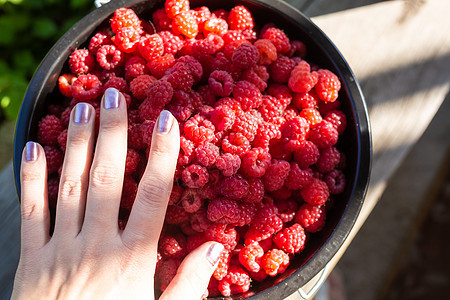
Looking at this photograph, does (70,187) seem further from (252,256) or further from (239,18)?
(239,18)

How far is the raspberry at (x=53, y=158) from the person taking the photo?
101 centimetres

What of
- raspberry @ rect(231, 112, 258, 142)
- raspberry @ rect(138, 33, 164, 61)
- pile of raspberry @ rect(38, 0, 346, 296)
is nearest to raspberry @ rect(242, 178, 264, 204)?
pile of raspberry @ rect(38, 0, 346, 296)

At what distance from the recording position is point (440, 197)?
235cm

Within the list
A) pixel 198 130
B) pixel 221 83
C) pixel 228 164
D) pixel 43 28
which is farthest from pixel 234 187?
pixel 43 28

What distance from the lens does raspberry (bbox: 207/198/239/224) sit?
36.5 inches

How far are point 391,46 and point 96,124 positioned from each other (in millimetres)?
1071

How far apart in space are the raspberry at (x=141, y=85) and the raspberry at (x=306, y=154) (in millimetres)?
414

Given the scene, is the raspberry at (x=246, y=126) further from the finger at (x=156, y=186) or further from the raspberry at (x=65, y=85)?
the raspberry at (x=65, y=85)

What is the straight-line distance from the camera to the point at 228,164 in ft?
3.03

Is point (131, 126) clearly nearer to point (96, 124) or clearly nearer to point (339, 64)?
point (96, 124)

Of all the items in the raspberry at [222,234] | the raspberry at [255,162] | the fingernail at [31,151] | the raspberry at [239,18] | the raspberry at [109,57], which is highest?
the raspberry at [239,18]

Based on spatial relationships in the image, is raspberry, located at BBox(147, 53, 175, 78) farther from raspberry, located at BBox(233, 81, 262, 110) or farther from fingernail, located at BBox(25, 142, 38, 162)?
fingernail, located at BBox(25, 142, 38, 162)

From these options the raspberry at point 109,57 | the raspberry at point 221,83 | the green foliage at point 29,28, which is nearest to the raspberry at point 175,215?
the raspberry at point 221,83

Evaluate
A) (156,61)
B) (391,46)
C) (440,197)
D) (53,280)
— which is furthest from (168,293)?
(440,197)
